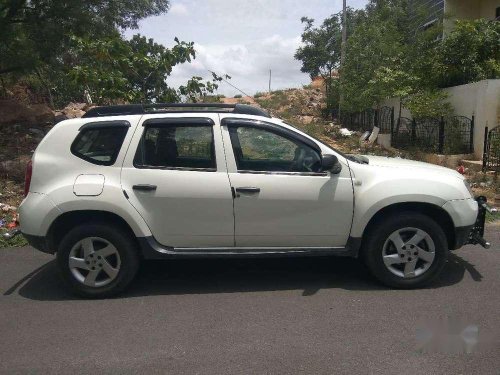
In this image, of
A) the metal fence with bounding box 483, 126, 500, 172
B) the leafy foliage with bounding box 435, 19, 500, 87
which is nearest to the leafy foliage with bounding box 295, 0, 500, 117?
the leafy foliage with bounding box 435, 19, 500, 87

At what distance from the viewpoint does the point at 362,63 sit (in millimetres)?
18094

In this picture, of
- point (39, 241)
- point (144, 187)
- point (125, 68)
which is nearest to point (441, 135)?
point (125, 68)

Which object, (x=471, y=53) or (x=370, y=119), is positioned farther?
(x=370, y=119)

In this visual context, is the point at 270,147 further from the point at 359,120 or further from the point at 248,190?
the point at 359,120

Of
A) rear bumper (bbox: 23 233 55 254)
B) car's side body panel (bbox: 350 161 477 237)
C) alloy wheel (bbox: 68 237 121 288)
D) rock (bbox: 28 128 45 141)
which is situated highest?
rock (bbox: 28 128 45 141)

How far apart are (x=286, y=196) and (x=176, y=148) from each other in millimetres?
1151

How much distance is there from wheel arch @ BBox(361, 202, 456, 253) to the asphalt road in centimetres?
55

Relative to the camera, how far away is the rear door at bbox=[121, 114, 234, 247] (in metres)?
4.51

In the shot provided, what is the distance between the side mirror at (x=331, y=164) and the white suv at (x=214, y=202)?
0.03ft

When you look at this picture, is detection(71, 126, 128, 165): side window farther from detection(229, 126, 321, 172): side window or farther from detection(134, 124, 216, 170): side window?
detection(229, 126, 321, 172): side window

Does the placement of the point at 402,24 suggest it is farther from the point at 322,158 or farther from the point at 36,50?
the point at 322,158

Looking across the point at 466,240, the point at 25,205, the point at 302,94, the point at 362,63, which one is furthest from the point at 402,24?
the point at 25,205

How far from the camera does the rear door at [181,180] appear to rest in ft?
14.8

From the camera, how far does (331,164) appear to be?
4.49 m
